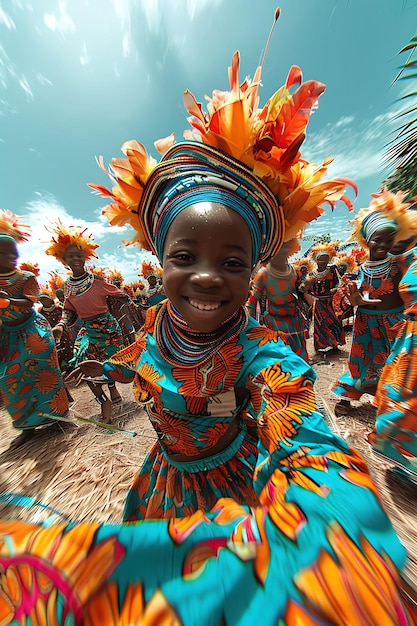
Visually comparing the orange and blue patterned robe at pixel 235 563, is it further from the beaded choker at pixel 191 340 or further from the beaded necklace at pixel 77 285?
the beaded necklace at pixel 77 285

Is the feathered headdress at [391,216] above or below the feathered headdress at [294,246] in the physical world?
above

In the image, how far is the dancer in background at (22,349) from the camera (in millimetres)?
2584

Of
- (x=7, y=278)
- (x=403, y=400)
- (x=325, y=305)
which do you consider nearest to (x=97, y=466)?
(x=7, y=278)

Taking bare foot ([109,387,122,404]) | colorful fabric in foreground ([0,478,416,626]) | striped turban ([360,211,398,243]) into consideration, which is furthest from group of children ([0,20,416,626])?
bare foot ([109,387,122,404])

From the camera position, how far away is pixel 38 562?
1.25 feet

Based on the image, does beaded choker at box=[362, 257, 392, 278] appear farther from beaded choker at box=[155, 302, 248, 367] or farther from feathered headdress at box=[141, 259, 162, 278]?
feathered headdress at box=[141, 259, 162, 278]

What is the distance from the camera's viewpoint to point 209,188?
905 millimetres

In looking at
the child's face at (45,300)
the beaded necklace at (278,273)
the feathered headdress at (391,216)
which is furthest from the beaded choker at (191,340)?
the child's face at (45,300)

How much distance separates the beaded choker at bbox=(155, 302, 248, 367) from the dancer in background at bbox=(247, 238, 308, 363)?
2.33m

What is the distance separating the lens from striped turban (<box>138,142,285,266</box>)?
0.91m

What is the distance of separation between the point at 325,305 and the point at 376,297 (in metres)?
3.25

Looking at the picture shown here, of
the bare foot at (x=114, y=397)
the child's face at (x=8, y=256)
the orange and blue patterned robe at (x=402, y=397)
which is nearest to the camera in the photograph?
the orange and blue patterned robe at (x=402, y=397)

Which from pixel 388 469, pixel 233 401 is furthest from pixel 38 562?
pixel 388 469

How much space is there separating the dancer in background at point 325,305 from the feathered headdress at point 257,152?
497 cm
